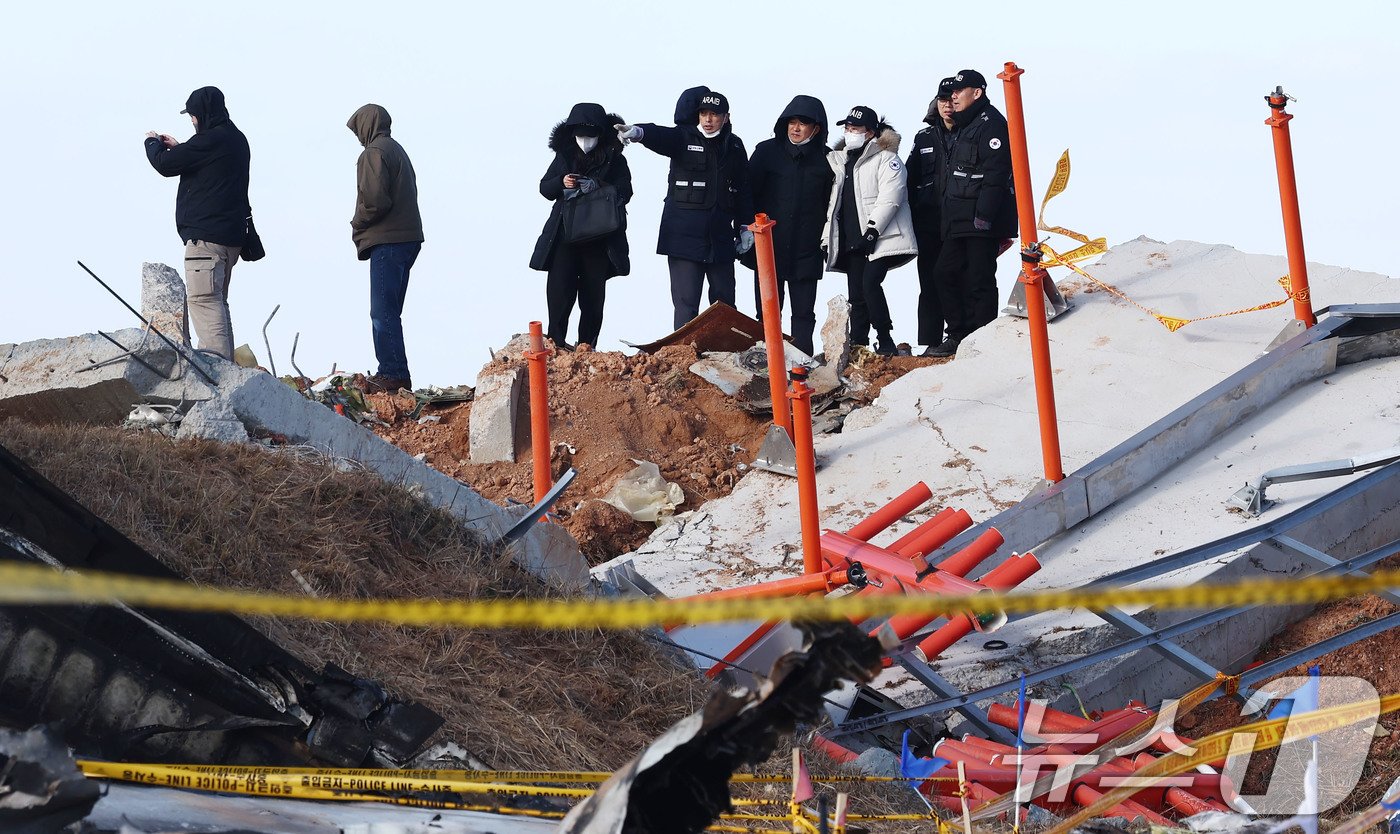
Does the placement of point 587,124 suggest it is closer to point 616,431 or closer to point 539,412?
point 616,431

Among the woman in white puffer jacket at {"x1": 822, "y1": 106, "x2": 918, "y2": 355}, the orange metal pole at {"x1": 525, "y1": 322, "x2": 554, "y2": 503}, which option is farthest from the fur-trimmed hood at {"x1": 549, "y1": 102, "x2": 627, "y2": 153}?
the orange metal pole at {"x1": 525, "y1": 322, "x2": 554, "y2": 503}

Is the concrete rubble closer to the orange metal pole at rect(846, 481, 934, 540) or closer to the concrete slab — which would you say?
the orange metal pole at rect(846, 481, 934, 540)

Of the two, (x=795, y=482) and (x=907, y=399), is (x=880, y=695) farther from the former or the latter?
(x=907, y=399)

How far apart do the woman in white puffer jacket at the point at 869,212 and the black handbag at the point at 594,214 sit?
1.44 metres

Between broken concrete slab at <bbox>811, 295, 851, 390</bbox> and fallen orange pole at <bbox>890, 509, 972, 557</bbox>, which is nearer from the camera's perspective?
fallen orange pole at <bbox>890, 509, 972, 557</bbox>

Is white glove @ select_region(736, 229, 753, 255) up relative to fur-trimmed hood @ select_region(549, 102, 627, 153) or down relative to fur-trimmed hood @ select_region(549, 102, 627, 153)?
down

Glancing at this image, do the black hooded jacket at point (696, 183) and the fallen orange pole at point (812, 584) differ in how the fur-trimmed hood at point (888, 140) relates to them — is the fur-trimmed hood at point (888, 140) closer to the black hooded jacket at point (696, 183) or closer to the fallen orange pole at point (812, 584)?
the black hooded jacket at point (696, 183)

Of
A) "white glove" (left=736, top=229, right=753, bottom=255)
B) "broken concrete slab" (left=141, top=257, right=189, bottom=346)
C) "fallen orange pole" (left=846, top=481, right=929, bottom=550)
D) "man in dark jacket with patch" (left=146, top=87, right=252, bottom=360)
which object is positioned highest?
"man in dark jacket with patch" (left=146, top=87, right=252, bottom=360)

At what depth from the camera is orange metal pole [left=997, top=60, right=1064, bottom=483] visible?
271 inches

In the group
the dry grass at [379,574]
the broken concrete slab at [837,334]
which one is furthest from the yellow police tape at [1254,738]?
the broken concrete slab at [837,334]

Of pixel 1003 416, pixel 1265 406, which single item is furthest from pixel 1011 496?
pixel 1265 406

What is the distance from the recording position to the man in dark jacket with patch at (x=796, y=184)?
9.59 m

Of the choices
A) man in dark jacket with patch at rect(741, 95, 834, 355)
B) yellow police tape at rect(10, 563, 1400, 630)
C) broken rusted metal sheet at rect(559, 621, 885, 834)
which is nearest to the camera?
yellow police tape at rect(10, 563, 1400, 630)

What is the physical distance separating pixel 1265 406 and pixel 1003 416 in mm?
1400
